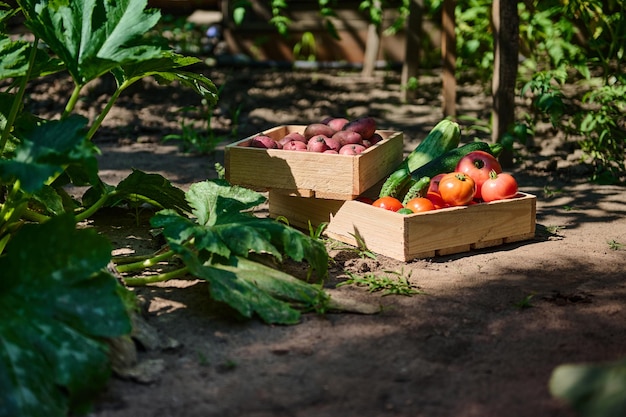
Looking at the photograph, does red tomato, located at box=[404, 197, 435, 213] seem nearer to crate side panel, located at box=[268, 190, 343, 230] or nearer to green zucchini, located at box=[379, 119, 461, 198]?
crate side panel, located at box=[268, 190, 343, 230]

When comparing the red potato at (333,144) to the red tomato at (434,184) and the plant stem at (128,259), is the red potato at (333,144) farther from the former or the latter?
the plant stem at (128,259)

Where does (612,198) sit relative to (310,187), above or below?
below

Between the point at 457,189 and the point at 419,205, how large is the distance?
0.21 meters

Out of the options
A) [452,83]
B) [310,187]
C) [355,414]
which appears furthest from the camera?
[452,83]

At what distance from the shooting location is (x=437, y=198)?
452cm

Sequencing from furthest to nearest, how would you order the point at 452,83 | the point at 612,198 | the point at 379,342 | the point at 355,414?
the point at 452,83 → the point at 612,198 → the point at 379,342 → the point at 355,414

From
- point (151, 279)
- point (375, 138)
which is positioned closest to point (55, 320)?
point (151, 279)

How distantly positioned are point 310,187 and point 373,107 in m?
3.66

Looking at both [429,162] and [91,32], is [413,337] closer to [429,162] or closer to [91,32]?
[91,32]

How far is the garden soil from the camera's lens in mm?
2736

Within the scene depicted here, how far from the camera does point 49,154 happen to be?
9.84 feet

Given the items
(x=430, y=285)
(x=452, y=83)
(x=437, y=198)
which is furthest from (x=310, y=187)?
(x=452, y=83)

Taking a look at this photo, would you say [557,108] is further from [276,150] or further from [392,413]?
[392,413]

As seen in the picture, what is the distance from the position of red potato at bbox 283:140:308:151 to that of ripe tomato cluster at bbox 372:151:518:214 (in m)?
0.51
